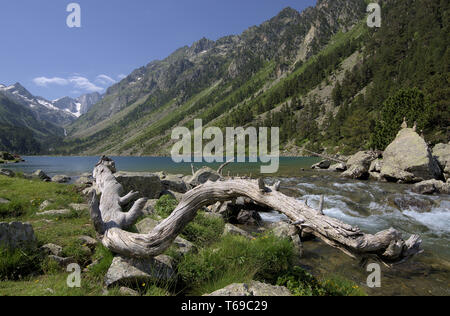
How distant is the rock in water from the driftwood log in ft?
90.7

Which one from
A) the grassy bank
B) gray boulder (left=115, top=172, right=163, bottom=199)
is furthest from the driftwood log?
gray boulder (left=115, top=172, right=163, bottom=199)

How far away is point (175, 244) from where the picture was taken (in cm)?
645

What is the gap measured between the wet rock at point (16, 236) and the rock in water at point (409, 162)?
3198 centimetres

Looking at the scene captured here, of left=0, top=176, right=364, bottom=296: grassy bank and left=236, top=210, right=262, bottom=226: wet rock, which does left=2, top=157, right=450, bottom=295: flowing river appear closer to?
left=236, top=210, right=262, bottom=226: wet rock

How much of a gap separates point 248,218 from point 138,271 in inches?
383

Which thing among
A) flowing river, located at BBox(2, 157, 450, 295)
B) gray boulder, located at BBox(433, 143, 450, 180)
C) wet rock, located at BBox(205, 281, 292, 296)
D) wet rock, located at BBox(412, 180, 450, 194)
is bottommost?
flowing river, located at BBox(2, 157, 450, 295)

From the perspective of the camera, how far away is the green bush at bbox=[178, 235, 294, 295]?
515cm

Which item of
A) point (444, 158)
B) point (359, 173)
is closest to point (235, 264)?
point (359, 173)

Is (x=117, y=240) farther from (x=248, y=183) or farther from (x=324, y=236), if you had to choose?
(x=324, y=236)

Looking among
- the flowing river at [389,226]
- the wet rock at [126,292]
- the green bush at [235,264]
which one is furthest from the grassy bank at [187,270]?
the flowing river at [389,226]

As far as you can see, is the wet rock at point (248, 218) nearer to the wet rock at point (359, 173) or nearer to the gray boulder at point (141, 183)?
the gray boulder at point (141, 183)

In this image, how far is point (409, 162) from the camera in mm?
25281

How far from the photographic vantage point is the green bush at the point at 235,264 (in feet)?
16.9

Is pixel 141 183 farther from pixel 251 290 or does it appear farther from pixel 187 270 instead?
pixel 251 290
